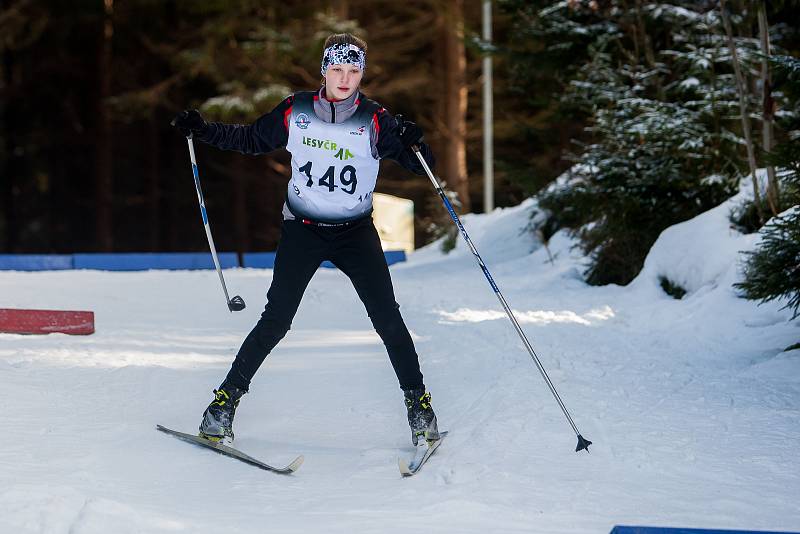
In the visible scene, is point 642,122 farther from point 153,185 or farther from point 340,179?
point 153,185

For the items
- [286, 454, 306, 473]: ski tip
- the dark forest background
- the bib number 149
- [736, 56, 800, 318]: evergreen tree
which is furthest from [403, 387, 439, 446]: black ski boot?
the dark forest background

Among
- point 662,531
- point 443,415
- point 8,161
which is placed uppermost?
point 662,531

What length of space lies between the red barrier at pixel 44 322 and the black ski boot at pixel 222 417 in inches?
130

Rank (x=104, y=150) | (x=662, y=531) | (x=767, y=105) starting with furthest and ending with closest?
(x=104, y=150)
(x=767, y=105)
(x=662, y=531)

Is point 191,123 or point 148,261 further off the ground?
point 191,123

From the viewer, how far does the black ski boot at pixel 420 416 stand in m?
4.79

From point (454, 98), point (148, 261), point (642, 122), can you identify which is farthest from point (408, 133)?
point (454, 98)

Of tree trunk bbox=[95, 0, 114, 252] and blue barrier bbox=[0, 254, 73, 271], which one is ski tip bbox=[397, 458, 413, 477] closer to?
blue barrier bbox=[0, 254, 73, 271]

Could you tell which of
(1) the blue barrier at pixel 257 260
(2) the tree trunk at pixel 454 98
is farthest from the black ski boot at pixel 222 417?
(2) the tree trunk at pixel 454 98

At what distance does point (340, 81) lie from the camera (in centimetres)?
468

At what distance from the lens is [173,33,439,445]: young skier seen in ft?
15.4

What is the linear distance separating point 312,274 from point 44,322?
370 cm

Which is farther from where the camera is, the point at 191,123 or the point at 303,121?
the point at 191,123

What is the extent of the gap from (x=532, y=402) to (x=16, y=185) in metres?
35.6
